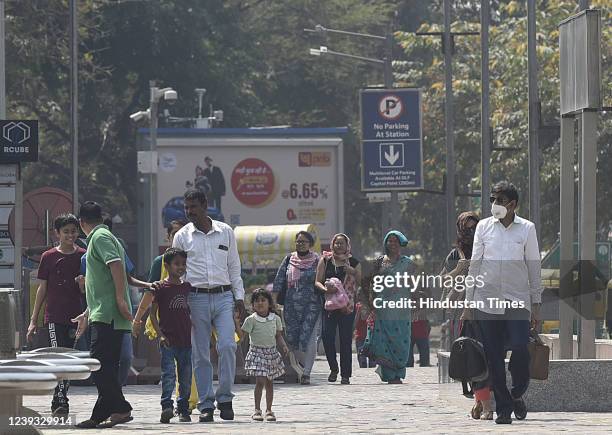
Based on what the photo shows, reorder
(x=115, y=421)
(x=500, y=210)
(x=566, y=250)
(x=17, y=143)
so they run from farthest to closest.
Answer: (x=17, y=143) < (x=566, y=250) < (x=115, y=421) < (x=500, y=210)

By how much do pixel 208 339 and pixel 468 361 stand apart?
196 cm

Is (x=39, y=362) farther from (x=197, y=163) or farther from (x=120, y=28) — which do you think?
(x=120, y=28)

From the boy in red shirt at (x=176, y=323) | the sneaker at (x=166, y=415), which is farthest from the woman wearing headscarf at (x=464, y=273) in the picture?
the sneaker at (x=166, y=415)

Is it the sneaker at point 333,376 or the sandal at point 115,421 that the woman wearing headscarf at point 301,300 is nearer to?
the sneaker at point 333,376

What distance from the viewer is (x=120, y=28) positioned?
5547cm

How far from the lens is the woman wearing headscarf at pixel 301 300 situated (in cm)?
2152

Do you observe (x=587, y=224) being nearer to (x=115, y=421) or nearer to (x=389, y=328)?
(x=115, y=421)

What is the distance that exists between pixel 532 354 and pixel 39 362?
4.76 m

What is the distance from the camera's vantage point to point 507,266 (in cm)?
1429

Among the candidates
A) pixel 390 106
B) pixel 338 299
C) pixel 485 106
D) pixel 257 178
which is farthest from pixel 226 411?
pixel 257 178

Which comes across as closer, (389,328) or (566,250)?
(566,250)

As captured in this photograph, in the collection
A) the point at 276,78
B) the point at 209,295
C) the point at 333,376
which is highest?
the point at 276,78

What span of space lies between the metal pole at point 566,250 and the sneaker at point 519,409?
6.09 ft

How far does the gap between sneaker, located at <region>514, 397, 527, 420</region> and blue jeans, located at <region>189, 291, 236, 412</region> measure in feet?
6.72
